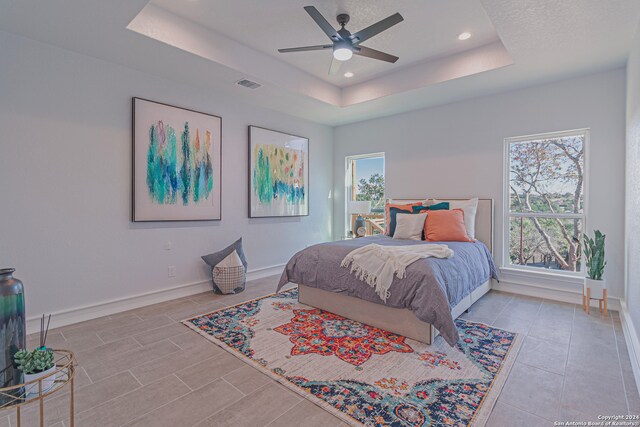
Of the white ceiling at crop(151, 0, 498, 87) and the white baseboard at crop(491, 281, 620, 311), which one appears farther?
the white baseboard at crop(491, 281, 620, 311)

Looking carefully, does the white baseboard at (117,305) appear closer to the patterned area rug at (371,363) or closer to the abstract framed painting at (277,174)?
the patterned area rug at (371,363)

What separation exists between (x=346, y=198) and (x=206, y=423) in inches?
180

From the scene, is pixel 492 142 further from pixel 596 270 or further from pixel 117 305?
pixel 117 305

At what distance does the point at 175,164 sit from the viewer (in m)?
3.62

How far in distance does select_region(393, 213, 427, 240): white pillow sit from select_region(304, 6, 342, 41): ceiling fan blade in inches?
91.2

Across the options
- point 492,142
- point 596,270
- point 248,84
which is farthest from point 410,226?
point 248,84

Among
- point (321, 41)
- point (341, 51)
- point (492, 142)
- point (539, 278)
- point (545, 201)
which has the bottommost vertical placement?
point (539, 278)

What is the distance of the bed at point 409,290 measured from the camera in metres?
2.34

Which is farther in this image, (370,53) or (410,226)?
(410,226)

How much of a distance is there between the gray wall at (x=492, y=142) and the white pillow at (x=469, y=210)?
9.6 inches

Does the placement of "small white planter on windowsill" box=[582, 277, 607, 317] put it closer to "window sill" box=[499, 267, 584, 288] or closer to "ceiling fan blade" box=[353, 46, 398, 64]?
"window sill" box=[499, 267, 584, 288]

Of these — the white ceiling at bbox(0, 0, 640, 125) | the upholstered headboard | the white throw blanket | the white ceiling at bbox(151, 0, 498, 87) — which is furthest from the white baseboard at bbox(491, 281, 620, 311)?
the white ceiling at bbox(151, 0, 498, 87)

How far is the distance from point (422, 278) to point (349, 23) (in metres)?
2.52

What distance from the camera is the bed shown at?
92.1 inches
